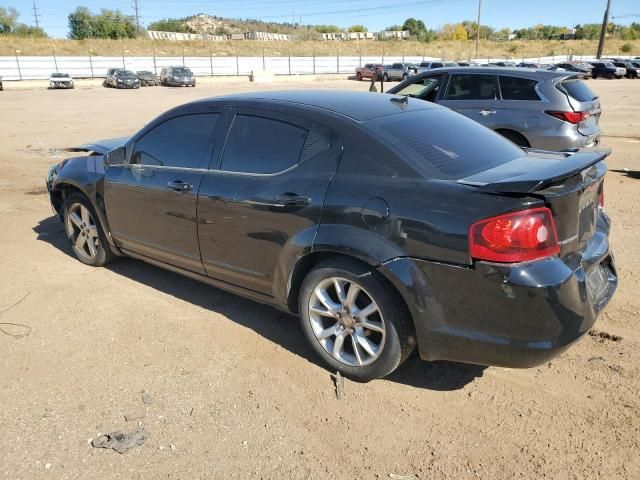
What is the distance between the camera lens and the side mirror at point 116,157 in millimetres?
4684

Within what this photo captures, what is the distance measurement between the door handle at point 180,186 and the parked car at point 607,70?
54.2 m

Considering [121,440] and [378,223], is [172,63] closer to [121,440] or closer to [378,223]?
[378,223]

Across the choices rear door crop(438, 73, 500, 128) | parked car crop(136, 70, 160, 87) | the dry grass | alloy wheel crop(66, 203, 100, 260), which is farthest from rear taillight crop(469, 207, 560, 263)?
the dry grass

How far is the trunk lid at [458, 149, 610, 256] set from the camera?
2748 mm

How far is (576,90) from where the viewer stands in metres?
8.34

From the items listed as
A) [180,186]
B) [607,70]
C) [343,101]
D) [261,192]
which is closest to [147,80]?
[607,70]

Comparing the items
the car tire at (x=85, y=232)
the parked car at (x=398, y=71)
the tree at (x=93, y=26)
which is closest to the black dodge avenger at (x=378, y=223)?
the car tire at (x=85, y=232)

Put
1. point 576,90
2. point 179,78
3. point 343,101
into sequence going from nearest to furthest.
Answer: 1. point 343,101
2. point 576,90
3. point 179,78

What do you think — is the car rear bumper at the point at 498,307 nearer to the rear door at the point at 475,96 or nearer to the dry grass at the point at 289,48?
the rear door at the point at 475,96

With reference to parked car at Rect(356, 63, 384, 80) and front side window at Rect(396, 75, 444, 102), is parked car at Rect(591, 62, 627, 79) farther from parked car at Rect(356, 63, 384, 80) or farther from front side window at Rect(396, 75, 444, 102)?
front side window at Rect(396, 75, 444, 102)

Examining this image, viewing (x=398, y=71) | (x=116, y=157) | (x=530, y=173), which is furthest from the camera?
(x=398, y=71)

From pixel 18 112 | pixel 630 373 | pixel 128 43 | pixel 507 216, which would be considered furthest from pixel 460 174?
pixel 128 43

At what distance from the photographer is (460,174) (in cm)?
315

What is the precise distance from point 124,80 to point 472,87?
3976 cm
